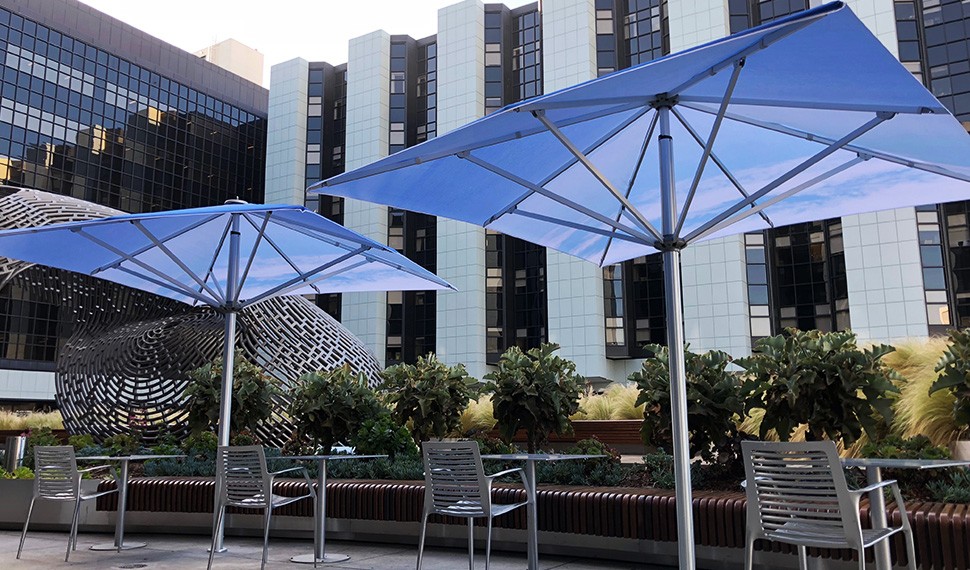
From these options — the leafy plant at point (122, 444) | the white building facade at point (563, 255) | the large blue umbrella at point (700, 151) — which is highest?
the white building facade at point (563, 255)

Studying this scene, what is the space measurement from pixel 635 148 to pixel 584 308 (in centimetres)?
3317

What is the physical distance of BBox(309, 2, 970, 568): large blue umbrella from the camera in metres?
3.82

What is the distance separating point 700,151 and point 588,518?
10.7 ft

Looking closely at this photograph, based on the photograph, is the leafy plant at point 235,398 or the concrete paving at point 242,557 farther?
the leafy plant at point 235,398

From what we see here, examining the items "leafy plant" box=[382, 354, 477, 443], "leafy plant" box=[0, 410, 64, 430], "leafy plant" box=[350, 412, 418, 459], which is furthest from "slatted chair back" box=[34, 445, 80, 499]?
"leafy plant" box=[0, 410, 64, 430]

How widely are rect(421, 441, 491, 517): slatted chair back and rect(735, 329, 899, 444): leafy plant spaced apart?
2761 millimetres

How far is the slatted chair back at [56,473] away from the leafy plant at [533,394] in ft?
14.0

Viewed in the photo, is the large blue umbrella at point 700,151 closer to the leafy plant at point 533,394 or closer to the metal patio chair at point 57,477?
the leafy plant at point 533,394

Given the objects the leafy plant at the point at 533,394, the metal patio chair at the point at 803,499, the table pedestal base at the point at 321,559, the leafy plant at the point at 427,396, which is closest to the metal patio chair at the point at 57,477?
the table pedestal base at the point at 321,559

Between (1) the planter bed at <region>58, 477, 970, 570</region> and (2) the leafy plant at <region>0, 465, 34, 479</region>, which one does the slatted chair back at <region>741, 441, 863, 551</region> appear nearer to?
(1) the planter bed at <region>58, 477, 970, 570</region>

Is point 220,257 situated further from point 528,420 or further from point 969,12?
point 969,12

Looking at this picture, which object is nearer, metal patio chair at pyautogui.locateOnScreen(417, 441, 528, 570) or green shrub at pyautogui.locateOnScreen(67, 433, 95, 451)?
metal patio chair at pyautogui.locateOnScreen(417, 441, 528, 570)

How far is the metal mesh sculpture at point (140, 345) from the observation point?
11.1 meters

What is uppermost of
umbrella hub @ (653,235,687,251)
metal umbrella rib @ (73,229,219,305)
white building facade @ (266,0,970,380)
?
white building facade @ (266,0,970,380)
